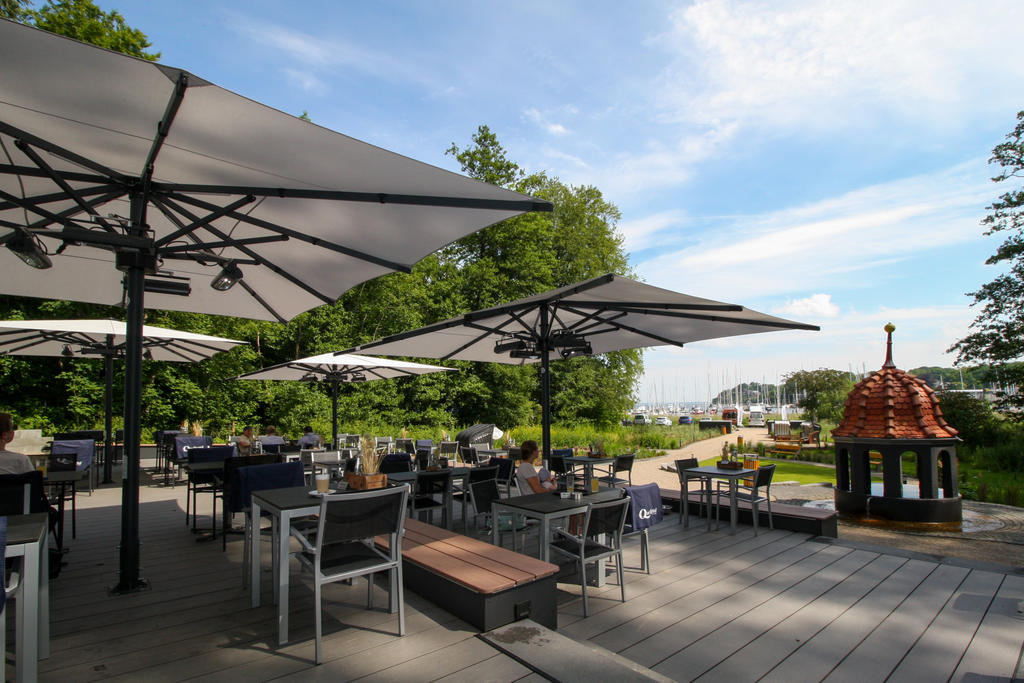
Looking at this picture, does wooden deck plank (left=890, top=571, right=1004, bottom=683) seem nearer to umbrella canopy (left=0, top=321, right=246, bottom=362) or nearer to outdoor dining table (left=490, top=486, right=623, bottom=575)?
outdoor dining table (left=490, top=486, right=623, bottom=575)

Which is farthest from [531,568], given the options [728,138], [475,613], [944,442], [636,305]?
[728,138]

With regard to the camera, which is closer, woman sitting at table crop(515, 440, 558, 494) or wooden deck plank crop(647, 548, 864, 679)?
wooden deck plank crop(647, 548, 864, 679)

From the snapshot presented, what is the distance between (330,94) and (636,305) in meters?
10.8

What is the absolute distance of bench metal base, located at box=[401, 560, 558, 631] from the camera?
9.45 feet

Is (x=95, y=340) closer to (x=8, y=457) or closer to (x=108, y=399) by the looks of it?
(x=108, y=399)

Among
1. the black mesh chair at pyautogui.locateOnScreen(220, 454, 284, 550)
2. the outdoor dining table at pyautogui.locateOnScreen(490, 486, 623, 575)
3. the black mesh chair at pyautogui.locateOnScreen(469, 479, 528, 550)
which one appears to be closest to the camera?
the outdoor dining table at pyautogui.locateOnScreen(490, 486, 623, 575)

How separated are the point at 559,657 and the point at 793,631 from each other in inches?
70.2

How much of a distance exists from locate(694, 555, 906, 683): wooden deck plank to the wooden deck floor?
11mm

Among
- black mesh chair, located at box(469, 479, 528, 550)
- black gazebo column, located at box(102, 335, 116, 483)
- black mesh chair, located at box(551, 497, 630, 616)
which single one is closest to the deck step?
black mesh chair, located at box(551, 497, 630, 616)

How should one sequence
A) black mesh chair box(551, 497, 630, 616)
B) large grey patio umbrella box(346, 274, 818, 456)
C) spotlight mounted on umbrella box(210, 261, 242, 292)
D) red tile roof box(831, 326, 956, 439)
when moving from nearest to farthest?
black mesh chair box(551, 497, 630, 616) → spotlight mounted on umbrella box(210, 261, 242, 292) → large grey patio umbrella box(346, 274, 818, 456) → red tile roof box(831, 326, 956, 439)

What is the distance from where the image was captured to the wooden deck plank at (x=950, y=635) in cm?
280

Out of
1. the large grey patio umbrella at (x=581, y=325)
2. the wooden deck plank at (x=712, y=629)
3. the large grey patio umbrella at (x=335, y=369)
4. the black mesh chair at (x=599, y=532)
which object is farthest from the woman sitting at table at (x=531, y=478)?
the large grey patio umbrella at (x=335, y=369)

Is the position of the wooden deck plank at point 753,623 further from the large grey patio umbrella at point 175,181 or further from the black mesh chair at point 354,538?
the large grey patio umbrella at point 175,181

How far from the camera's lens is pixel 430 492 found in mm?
5738
